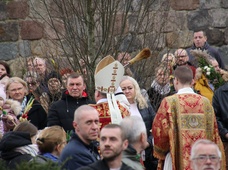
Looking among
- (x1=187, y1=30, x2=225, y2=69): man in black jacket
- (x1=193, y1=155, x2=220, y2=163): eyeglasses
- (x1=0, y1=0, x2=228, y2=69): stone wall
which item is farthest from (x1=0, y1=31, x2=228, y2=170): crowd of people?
(x1=0, y1=0, x2=228, y2=69): stone wall

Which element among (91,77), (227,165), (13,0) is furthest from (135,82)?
(13,0)

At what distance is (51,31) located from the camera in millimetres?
17500

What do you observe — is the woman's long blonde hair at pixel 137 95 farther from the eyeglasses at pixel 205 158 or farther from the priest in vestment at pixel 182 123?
the eyeglasses at pixel 205 158

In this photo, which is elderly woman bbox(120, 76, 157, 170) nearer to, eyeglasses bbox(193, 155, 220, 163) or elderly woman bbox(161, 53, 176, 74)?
elderly woman bbox(161, 53, 176, 74)

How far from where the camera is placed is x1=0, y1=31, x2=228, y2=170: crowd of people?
1020cm

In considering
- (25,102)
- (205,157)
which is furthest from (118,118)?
(205,157)

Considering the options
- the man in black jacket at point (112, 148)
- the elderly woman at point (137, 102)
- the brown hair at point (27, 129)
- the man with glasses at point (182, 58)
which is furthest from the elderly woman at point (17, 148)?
the man with glasses at point (182, 58)

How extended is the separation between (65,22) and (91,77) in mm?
767

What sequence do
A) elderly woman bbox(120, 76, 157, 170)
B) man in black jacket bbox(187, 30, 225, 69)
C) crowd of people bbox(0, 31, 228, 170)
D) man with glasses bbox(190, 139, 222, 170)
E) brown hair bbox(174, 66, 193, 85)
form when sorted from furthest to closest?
man in black jacket bbox(187, 30, 225, 69), elderly woman bbox(120, 76, 157, 170), brown hair bbox(174, 66, 193, 85), crowd of people bbox(0, 31, 228, 170), man with glasses bbox(190, 139, 222, 170)

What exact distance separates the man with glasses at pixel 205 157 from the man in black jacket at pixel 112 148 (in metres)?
0.63

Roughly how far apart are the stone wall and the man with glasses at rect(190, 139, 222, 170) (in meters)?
6.95

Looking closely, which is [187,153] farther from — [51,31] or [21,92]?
[51,31]

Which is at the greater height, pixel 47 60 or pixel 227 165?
pixel 47 60

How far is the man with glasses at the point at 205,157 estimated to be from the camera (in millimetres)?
9891
